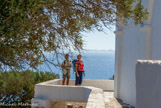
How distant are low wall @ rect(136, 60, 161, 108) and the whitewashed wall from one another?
5.19 m

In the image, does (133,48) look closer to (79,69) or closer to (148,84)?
(79,69)

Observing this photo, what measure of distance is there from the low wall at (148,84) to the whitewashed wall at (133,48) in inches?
204

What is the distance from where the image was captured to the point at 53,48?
19.2ft

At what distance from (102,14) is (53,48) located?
1.24 meters

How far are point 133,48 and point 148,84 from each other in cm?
821

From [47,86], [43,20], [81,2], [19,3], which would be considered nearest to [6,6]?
[19,3]

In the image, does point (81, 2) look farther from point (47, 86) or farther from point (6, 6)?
point (47, 86)

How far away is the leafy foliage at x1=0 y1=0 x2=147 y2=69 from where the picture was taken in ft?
14.2

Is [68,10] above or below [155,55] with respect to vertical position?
above

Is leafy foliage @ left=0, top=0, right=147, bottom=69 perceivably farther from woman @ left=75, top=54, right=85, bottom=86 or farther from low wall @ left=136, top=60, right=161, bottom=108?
woman @ left=75, top=54, right=85, bottom=86

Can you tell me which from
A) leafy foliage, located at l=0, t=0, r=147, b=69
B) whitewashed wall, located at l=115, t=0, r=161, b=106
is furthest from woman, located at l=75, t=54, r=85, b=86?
leafy foliage, located at l=0, t=0, r=147, b=69

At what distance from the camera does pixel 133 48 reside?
11188 mm

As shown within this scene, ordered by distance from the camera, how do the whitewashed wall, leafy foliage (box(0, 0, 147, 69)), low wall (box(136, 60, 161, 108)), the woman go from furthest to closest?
1. the woman
2. the whitewashed wall
3. leafy foliage (box(0, 0, 147, 69))
4. low wall (box(136, 60, 161, 108))

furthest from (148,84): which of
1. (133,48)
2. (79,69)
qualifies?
(133,48)
